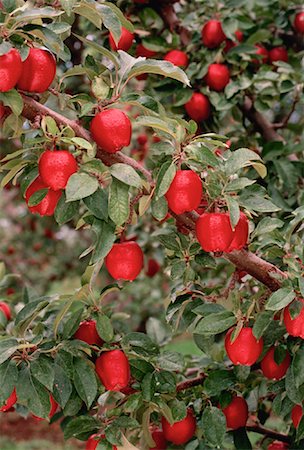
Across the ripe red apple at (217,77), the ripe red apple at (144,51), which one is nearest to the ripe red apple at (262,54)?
the ripe red apple at (217,77)

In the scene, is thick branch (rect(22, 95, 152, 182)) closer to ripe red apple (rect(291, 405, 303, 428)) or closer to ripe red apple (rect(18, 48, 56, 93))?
ripe red apple (rect(18, 48, 56, 93))

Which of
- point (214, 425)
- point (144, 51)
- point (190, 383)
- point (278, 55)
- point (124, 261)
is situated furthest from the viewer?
point (278, 55)

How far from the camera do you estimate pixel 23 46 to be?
96cm

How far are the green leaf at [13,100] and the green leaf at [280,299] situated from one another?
446mm

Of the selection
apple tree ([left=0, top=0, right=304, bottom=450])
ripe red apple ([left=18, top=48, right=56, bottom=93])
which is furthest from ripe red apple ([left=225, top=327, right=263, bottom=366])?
ripe red apple ([left=18, top=48, right=56, bottom=93])

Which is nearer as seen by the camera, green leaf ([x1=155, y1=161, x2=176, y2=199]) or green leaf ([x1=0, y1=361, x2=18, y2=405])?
green leaf ([x1=155, y1=161, x2=176, y2=199])

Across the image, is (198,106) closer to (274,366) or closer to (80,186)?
(274,366)

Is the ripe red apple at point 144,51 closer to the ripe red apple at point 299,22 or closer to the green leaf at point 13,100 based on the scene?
the ripe red apple at point 299,22

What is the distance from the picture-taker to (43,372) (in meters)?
1.12

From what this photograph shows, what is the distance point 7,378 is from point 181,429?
0.38m

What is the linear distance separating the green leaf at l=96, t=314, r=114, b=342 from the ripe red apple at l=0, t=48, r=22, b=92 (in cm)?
45

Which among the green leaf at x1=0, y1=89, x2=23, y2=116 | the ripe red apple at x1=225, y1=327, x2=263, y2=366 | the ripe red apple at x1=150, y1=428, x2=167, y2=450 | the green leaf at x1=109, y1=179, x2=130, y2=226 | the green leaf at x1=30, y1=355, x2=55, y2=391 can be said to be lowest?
the ripe red apple at x1=150, y1=428, x2=167, y2=450

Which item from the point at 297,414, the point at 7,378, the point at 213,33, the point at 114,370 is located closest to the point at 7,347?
the point at 7,378

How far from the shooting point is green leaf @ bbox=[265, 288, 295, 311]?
1.03 meters
